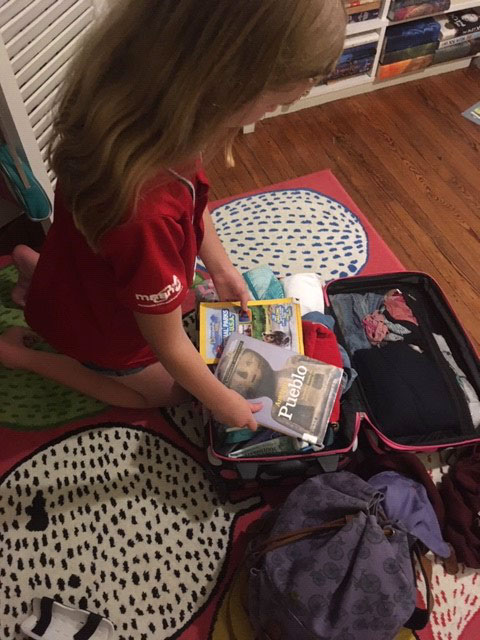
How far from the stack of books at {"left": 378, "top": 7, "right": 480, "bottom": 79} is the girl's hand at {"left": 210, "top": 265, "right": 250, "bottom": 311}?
3.89ft

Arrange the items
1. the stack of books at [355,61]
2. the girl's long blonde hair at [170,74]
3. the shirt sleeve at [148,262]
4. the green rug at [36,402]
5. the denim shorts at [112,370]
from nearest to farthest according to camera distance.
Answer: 1. the girl's long blonde hair at [170,74]
2. the shirt sleeve at [148,262]
3. the denim shorts at [112,370]
4. the green rug at [36,402]
5. the stack of books at [355,61]

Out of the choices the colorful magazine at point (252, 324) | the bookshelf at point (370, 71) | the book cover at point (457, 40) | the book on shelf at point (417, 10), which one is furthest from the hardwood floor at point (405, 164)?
the colorful magazine at point (252, 324)

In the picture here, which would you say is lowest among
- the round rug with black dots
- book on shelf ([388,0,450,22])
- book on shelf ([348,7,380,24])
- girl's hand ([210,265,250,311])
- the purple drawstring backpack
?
the round rug with black dots

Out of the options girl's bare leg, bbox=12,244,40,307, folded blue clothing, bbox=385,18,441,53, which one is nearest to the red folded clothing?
girl's bare leg, bbox=12,244,40,307

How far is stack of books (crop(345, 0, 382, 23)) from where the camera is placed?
1.67m

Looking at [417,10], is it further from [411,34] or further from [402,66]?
[402,66]

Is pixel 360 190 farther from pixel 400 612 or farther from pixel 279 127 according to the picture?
pixel 400 612

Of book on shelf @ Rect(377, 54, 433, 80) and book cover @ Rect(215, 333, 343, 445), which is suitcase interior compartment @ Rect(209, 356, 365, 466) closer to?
book cover @ Rect(215, 333, 343, 445)

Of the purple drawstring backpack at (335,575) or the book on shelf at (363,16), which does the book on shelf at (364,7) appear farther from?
the purple drawstring backpack at (335,575)

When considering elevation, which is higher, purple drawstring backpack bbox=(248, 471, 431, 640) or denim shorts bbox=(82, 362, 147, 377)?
denim shorts bbox=(82, 362, 147, 377)

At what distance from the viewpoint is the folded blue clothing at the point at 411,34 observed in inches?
71.5

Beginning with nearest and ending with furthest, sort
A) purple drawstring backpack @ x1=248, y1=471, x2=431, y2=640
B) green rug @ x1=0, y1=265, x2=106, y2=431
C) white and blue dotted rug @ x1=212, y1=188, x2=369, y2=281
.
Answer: purple drawstring backpack @ x1=248, y1=471, x2=431, y2=640, green rug @ x1=0, y1=265, x2=106, y2=431, white and blue dotted rug @ x1=212, y1=188, x2=369, y2=281

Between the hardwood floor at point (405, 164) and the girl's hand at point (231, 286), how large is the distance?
58cm

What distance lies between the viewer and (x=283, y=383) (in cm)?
99
